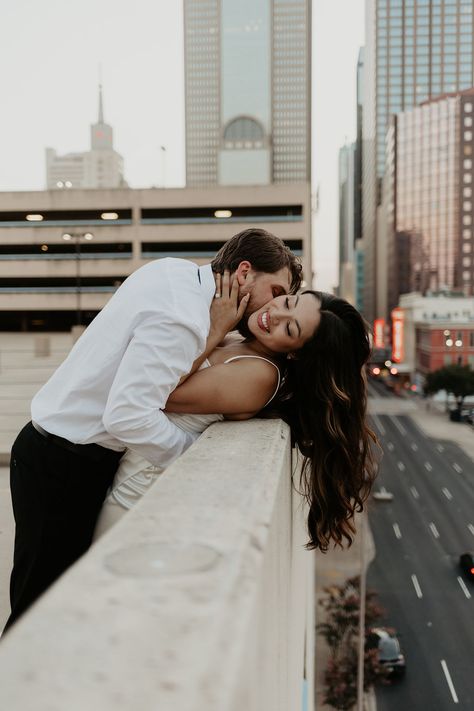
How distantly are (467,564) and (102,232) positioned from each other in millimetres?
36094

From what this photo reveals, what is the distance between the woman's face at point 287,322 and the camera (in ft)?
8.14

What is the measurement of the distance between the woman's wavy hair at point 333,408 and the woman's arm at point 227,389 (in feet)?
0.55

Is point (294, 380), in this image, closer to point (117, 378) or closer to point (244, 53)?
point (117, 378)

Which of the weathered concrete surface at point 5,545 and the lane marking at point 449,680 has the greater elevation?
the weathered concrete surface at point 5,545

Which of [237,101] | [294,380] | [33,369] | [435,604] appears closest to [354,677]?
[435,604]

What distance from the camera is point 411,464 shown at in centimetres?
3647

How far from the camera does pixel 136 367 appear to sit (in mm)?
2096

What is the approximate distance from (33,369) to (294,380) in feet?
45.1

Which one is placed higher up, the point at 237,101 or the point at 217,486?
the point at 237,101

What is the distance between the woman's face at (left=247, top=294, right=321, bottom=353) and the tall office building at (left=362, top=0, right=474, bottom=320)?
12014 centimetres

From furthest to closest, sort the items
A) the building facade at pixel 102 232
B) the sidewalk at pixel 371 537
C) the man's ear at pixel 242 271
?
the building facade at pixel 102 232
the sidewalk at pixel 371 537
the man's ear at pixel 242 271

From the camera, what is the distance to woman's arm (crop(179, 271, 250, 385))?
2549mm

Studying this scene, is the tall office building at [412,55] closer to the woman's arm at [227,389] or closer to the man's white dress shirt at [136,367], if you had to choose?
the woman's arm at [227,389]

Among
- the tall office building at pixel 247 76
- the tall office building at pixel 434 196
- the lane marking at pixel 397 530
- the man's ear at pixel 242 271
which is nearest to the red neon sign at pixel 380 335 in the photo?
the tall office building at pixel 434 196
